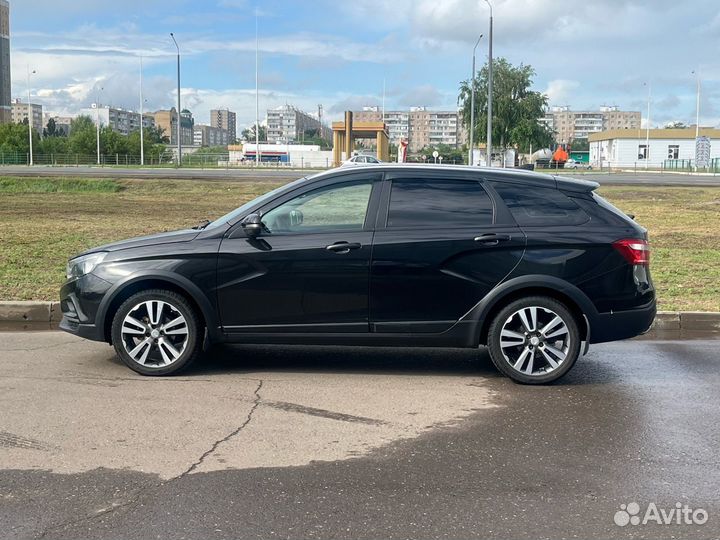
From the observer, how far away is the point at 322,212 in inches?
270

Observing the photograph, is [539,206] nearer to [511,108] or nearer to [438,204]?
[438,204]

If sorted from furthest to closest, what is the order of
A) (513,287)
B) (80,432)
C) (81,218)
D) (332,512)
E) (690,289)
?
(81,218) → (690,289) → (513,287) → (80,432) → (332,512)

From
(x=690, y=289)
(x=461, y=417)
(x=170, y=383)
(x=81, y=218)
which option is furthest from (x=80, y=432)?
(x=81, y=218)

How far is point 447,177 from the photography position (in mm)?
6961

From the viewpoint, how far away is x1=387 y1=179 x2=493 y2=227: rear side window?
6.80 meters

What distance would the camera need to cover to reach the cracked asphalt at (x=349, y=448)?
4.06m

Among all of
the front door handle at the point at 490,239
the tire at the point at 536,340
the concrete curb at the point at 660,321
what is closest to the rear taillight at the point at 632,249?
the tire at the point at 536,340

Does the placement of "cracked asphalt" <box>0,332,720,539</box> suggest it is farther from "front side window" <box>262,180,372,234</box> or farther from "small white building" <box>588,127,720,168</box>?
"small white building" <box>588,127,720,168</box>

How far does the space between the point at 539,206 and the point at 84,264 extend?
146 inches

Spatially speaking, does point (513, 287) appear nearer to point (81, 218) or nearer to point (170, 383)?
point (170, 383)

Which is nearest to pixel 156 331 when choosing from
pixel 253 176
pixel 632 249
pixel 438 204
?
pixel 438 204

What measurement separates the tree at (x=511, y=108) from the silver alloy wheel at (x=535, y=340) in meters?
71.0

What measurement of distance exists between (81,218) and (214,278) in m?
15.2

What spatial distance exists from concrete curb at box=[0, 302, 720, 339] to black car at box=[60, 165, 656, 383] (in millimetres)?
2340
